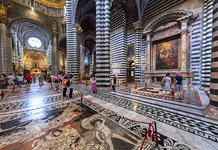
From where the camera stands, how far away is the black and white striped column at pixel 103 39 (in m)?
8.75

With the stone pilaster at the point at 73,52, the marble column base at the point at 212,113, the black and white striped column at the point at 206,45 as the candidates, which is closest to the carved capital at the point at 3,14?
the stone pilaster at the point at 73,52

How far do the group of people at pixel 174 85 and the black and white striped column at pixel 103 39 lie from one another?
4.42m

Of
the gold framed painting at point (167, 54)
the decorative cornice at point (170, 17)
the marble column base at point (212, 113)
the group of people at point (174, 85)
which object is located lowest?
the marble column base at point (212, 113)

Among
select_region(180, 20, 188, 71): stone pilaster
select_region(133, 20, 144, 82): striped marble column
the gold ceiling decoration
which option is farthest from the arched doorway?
select_region(180, 20, 188, 71): stone pilaster

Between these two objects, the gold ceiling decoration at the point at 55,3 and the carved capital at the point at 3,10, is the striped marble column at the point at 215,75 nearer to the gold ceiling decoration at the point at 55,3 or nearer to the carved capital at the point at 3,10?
the carved capital at the point at 3,10

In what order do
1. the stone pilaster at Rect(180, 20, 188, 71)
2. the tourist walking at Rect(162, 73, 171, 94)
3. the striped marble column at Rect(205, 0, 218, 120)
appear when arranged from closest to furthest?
the striped marble column at Rect(205, 0, 218, 120) → the tourist walking at Rect(162, 73, 171, 94) → the stone pilaster at Rect(180, 20, 188, 71)

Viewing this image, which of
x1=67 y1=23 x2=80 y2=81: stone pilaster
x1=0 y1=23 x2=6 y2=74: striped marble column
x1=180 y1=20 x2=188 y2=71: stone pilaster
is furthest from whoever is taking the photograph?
x1=0 y1=23 x2=6 y2=74: striped marble column

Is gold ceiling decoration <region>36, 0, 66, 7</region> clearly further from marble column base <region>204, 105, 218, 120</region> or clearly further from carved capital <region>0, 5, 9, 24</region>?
marble column base <region>204, 105, 218, 120</region>

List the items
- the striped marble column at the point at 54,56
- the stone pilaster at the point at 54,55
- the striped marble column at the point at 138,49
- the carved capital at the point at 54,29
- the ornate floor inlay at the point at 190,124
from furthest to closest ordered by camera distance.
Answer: the striped marble column at the point at 54,56, the stone pilaster at the point at 54,55, the carved capital at the point at 54,29, the striped marble column at the point at 138,49, the ornate floor inlay at the point at 190,124

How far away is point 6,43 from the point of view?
53.4 ft

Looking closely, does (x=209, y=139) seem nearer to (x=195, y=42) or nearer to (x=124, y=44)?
(x=195, y=42)

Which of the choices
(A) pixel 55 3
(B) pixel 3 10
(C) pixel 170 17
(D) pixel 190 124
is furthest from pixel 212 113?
(A) pixel 55 3

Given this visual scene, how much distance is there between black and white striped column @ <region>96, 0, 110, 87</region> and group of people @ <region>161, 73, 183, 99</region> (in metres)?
4.42

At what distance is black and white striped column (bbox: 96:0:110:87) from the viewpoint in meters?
8.75
